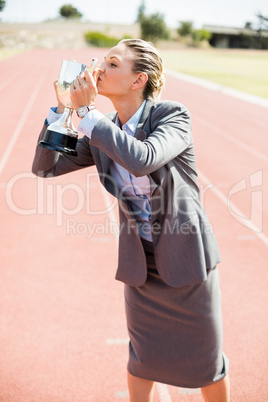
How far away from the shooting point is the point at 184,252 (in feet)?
5.72

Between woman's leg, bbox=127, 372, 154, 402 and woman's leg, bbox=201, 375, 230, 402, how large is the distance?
235 millimetres

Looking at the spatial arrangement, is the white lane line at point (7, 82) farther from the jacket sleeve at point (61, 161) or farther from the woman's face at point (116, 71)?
the woman's face at point (116, 71)

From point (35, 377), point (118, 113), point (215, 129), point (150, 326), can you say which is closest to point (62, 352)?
point (35, 377)

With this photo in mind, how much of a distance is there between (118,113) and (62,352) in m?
1.89

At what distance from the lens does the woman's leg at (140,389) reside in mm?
1955

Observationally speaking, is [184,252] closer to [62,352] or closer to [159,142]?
[159,142]

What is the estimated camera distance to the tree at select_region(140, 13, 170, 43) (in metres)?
84.5

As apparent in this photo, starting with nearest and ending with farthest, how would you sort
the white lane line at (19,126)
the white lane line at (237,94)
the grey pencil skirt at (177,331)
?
the grey pencil skirt at (177,331) → the white lane line at (19,126) → the white lane line at (237,94)

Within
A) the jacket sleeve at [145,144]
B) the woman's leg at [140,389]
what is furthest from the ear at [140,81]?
the woman's leg at [140,389]

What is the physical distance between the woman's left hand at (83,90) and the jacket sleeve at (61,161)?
37cm

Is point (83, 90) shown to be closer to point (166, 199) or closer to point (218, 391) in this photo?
point (166, 199)
